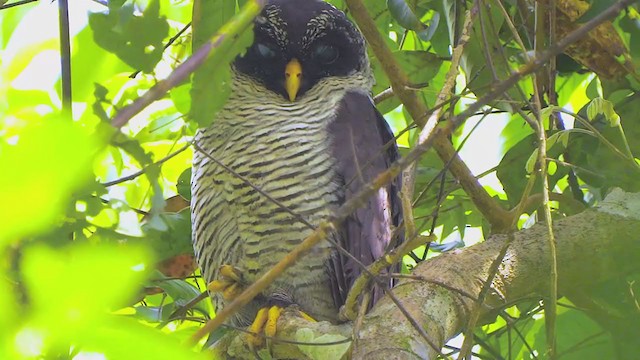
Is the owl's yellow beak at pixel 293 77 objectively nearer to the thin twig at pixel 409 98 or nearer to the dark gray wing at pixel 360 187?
the dark gray wing at pixel 360 187

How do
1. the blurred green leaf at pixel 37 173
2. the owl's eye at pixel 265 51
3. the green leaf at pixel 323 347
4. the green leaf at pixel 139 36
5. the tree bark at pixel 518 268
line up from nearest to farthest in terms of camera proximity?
the blurred green leaf at pixel 37 173
the green leaf at pixel 139 36
the green leaf at pixel 323 347
the tree bark at pixel 518 268
the owl's eye at pixel 265 51

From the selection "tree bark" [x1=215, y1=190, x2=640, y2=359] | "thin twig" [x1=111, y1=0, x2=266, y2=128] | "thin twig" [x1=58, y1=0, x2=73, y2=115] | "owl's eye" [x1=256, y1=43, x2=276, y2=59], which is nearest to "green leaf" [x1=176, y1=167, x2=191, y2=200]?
"owl's eye" [x1=256, y1=43, x2=276, y2=59]

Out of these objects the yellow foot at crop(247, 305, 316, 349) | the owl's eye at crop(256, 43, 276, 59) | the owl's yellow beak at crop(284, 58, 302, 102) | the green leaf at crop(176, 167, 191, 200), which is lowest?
the yellow foot at crop(247, 305, 316, 349)

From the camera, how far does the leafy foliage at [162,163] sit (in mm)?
757

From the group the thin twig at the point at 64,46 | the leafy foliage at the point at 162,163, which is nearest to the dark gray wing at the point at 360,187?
the leafy foliage at the point at 162,163

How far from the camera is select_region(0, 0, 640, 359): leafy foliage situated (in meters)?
0.76

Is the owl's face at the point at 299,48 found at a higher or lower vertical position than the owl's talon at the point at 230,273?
higher

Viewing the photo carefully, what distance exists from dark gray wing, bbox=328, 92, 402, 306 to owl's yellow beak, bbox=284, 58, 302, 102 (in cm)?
19

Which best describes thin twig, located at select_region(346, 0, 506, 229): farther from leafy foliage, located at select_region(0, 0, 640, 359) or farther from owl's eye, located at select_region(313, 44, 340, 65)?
owl's eye, located at select_region(313, 44, 340, 65)

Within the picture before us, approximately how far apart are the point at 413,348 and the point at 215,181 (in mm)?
1149

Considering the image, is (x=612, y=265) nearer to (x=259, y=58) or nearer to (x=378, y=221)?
(x=378, y=221)

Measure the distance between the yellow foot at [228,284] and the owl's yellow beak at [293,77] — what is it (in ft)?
2.24

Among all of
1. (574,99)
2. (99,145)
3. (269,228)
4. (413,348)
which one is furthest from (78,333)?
(574,99)

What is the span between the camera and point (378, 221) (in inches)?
104
